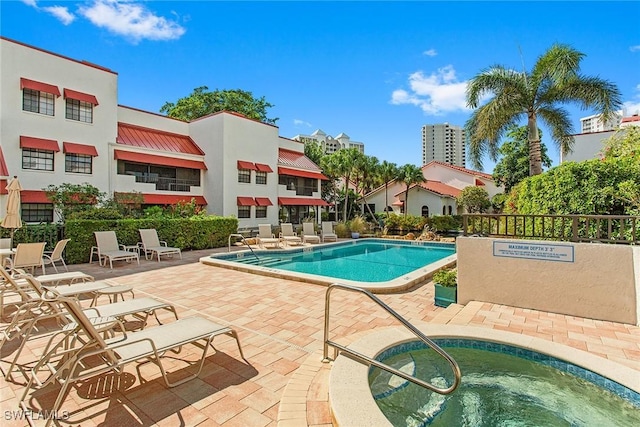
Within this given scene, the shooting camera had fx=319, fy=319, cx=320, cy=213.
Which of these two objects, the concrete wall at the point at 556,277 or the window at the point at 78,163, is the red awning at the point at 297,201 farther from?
the concrete wall at the point at 556,277

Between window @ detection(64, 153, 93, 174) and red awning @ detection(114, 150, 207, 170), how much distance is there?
1.60 metres

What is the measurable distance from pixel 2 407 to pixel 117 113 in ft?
81.4

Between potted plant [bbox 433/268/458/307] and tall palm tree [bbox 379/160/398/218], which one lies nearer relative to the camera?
potted plant [bbox 433/268/458/307]

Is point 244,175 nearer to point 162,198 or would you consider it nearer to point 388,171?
point 162,198

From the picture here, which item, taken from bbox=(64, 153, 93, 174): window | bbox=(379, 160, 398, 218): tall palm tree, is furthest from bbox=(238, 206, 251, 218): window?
bbox=(379, 160, 398, 218): tall palm tree

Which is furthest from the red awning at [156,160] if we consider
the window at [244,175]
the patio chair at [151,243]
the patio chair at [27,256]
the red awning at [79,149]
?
the patio chair at [27,256]

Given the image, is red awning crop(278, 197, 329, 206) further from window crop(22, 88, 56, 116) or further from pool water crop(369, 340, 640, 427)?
pool water crop(369, 340, 640, 427)

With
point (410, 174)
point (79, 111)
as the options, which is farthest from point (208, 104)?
point (410, 174)

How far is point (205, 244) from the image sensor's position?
1716cm

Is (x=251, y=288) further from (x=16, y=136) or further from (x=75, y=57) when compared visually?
(x=75, y=57)

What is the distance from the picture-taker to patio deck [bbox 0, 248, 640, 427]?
3137mm

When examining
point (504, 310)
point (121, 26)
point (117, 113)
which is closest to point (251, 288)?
point (504, 310)

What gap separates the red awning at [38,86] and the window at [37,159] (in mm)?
3501

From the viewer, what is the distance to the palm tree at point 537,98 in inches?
604
